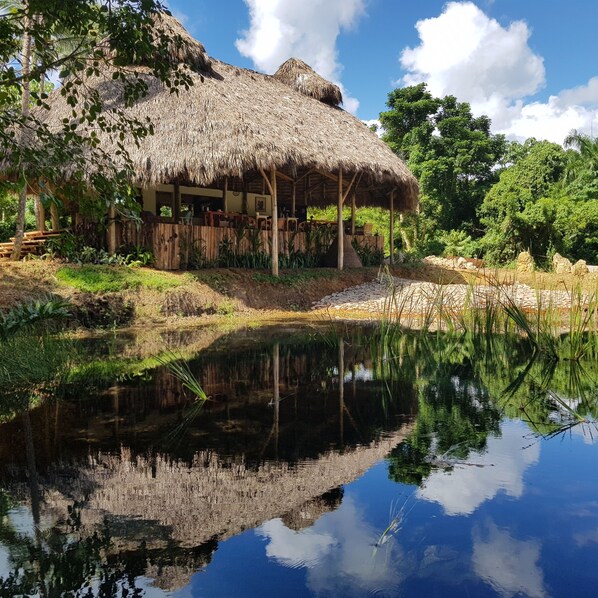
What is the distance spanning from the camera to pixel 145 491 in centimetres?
278

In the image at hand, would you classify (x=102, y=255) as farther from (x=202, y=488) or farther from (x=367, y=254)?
(x=202, y=488)

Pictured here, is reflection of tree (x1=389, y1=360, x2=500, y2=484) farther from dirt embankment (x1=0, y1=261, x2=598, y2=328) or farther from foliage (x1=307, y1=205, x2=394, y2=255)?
foliage (x1=307, y1=205, x2=394, y2=255)

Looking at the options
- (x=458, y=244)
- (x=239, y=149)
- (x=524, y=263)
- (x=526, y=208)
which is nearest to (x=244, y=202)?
(x=239, y=149)

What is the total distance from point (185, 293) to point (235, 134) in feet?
12.0

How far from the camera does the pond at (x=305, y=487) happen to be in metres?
2.07

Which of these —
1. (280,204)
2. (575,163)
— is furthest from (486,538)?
(575,163)

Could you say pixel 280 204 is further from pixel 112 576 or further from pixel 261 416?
pixel 112 576

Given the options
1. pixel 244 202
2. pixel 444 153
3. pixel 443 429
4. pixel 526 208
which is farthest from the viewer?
pixel 444 153

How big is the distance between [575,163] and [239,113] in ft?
59.4

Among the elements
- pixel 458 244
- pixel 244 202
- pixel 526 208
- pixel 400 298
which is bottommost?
pixel 400 298

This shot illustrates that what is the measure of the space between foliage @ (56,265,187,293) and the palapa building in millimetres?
1057

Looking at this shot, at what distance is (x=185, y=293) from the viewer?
1086 cm

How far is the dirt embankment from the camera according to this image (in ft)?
31.0

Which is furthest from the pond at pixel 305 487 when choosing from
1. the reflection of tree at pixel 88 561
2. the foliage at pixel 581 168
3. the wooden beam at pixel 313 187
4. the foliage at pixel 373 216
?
the foliage at pixel 373 216
